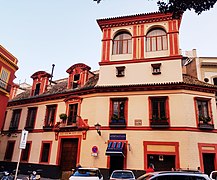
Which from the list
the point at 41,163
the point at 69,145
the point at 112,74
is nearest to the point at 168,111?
the point at 112,74

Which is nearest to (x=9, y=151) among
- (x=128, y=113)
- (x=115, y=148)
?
(x=115, y=148)

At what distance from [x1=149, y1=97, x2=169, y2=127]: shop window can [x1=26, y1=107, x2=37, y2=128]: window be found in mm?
13543

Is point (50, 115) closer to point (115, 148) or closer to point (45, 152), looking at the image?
point (45, 152)

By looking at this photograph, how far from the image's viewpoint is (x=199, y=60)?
76.9 feet

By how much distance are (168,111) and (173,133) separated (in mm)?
1909

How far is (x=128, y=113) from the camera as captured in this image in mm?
18516

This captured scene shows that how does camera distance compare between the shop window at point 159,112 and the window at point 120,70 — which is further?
the window at point 120,70

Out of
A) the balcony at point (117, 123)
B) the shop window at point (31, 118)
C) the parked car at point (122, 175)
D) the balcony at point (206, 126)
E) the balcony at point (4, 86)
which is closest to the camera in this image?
the parked car at point (122, 175)

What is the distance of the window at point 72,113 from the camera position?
2046 centimetres

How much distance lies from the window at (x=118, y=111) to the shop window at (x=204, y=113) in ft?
20.8

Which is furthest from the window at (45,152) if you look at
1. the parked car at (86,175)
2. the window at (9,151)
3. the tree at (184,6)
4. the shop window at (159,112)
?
the tree at (184,6)

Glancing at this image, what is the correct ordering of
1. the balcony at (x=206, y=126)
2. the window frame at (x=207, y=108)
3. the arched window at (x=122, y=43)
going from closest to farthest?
the balcony at (x=206, y=126), the window frame at (x=207, y=108), the arched window at (x=122, y=43)

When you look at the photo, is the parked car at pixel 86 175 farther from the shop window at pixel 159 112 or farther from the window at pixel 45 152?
the window at pixel 45 152

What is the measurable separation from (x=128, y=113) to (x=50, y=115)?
9109 millimetres
